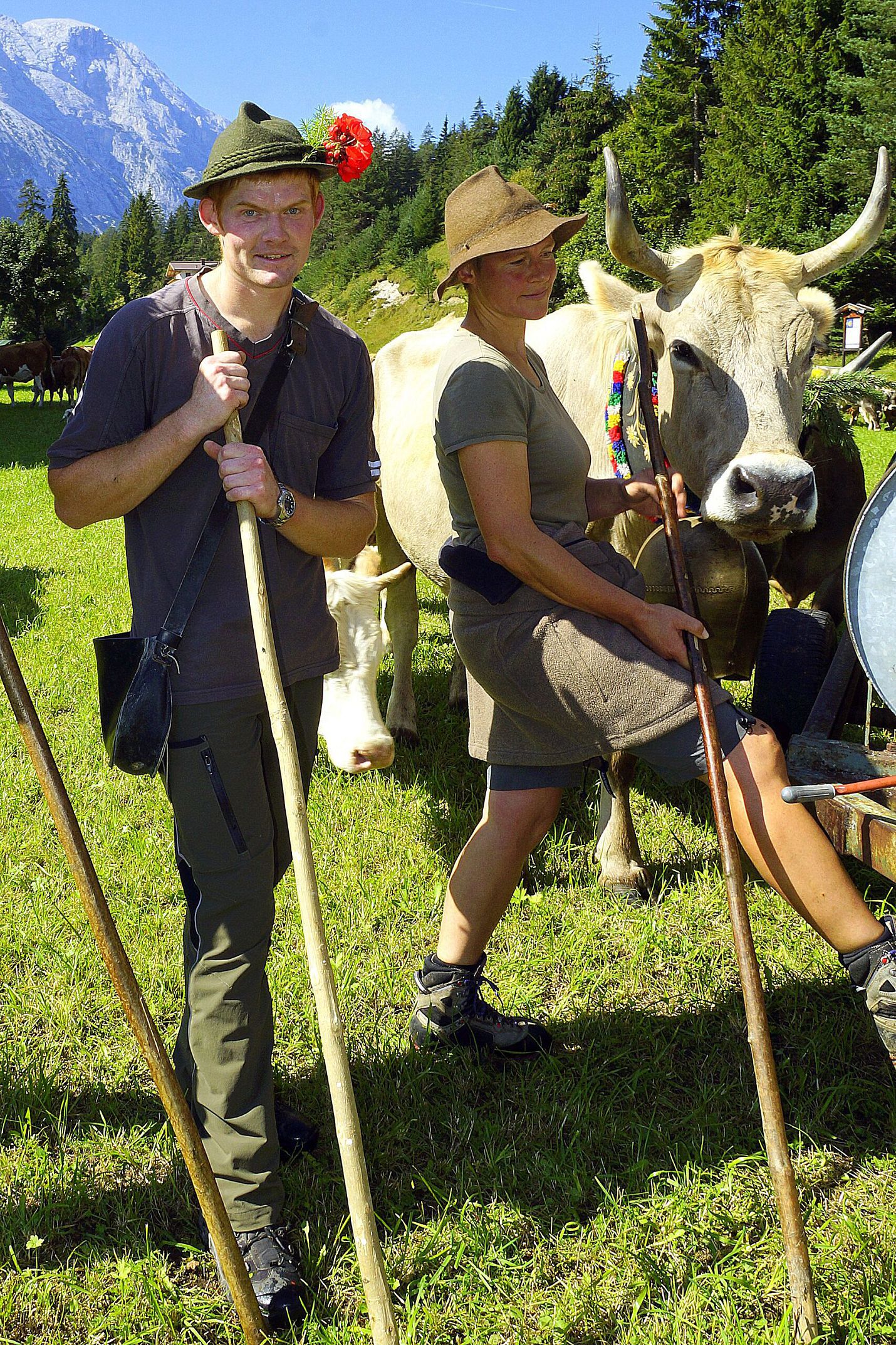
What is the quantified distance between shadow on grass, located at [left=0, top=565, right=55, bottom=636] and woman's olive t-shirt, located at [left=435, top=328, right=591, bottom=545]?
5528mm

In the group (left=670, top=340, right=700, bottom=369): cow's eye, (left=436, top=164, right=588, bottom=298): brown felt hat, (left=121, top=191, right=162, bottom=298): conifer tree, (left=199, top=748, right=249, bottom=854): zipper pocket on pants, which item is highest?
(left=121, top=191, right=162, bottom=298): conifer tree

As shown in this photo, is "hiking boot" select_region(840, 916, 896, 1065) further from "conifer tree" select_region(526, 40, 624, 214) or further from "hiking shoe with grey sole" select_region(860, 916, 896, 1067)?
"conifer tree" select_region(526, 40, 624, 214)

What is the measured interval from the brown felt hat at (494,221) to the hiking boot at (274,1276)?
2.33 m

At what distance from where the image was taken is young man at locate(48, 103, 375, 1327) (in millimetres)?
2084

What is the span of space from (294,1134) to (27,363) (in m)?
39.6

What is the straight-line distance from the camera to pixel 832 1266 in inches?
86.6

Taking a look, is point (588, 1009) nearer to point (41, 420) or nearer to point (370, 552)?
point (370, 552)

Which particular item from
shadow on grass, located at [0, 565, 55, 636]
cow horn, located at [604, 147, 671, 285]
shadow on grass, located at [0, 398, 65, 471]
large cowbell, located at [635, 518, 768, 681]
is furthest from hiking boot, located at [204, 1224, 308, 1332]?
shadow on grass, located at [0, 398, 65, 471]

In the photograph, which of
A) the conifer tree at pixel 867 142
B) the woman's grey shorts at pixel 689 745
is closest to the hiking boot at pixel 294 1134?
the woman's grey shorts at pixel 689 745

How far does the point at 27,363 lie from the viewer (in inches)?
1457

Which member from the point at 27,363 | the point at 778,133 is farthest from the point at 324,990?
the point at 778,133

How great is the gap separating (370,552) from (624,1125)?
115 inches

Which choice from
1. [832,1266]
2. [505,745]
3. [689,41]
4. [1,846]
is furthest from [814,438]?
[689,41]

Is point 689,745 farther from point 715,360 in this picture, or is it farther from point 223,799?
point 715,360
